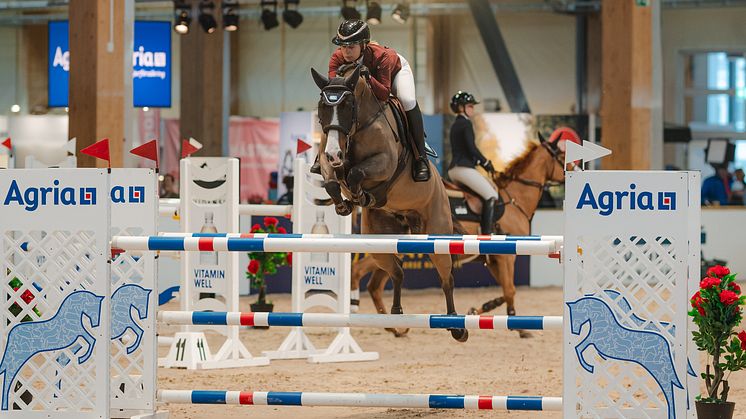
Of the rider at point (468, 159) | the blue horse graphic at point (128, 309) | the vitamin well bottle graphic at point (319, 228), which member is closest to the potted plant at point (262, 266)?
the vitamin well bottle graphic at point (319, 228)

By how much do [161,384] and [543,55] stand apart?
569 inches

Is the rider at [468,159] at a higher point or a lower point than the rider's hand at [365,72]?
lower

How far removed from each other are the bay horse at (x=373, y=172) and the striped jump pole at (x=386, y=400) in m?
1.10

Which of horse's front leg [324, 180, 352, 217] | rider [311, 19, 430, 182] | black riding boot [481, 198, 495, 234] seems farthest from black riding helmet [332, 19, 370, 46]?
black riding boot [481, 198, 495, 234]

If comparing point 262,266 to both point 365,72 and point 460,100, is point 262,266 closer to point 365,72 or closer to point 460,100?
point 460,100

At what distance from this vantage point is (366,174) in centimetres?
534

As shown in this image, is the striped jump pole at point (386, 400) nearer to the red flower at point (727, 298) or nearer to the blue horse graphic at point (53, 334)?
the blue horse graphic at point (53, 334)

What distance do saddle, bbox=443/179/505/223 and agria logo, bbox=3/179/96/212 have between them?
4926 mm

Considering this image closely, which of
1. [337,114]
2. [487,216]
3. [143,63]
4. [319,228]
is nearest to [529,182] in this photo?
[487,216]

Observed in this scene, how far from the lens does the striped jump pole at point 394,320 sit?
14.5ft

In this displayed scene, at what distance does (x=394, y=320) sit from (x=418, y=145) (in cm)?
161

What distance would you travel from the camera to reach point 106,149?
480cm

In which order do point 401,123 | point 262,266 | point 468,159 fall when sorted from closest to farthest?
point 401,123
point 468,159
point 262,266

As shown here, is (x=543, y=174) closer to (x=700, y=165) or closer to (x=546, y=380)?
(x=546, y=380)
